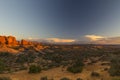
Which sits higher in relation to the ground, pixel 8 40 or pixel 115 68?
pixel 8 40

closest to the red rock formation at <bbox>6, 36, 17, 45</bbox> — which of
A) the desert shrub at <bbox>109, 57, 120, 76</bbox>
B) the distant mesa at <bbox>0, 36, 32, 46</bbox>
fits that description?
the distant mesa at <bbox>0, 36, 32, 46</bbox>

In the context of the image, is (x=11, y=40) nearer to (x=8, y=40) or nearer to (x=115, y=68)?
(x=8, y=40)

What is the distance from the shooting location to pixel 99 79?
21234mm

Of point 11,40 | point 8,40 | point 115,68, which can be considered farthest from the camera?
point 11,40

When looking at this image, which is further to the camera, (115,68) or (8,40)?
(8,40)

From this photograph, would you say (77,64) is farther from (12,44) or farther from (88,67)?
(12,44)

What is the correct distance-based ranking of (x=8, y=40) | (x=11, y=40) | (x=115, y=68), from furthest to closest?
1. (x=11, y=40)
2. (x=8, y=40)
3. (x=115, y=68)

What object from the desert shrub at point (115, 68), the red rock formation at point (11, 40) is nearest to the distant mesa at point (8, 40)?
the red rock formation at point (11, 40)

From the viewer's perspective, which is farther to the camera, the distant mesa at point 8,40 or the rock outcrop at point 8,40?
the distant mesa at point 8,40

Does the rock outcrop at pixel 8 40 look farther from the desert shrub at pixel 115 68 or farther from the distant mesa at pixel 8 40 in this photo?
the desert shrub at pixel 115 68

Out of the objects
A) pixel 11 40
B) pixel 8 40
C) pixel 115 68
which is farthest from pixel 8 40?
pixel 115 68

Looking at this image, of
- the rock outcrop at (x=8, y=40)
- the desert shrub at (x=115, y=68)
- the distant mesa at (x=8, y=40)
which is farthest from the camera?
the distant mesa at (x=8, y=40)

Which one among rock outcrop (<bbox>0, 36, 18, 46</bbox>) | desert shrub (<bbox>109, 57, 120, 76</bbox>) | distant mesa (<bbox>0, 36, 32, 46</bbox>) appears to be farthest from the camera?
distant mesa (<bbox>0, 36, 32, 46</bbox>)

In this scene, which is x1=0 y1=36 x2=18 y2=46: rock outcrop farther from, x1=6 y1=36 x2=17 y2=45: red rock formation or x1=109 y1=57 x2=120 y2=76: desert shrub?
x1=109 y1=57 x2=120 y2=76: desert shrub
